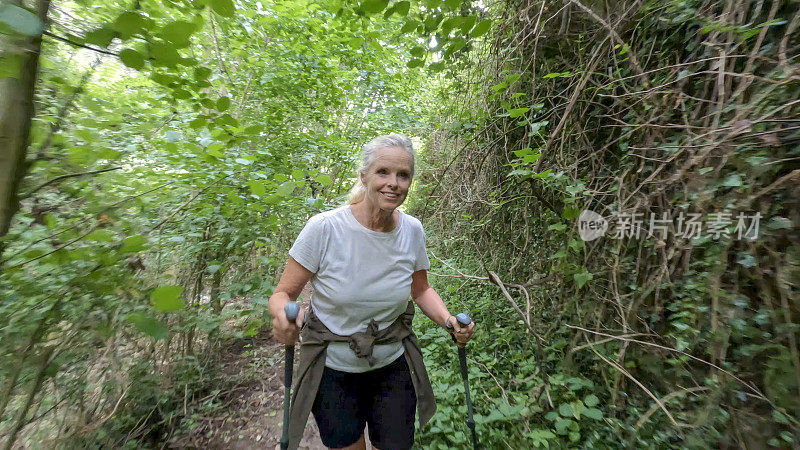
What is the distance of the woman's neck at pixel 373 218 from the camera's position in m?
1.54

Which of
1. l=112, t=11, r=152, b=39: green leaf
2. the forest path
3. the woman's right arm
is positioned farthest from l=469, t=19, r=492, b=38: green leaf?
the forest path

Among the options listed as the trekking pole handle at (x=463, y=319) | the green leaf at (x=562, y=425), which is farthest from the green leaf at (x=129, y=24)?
the green leaf at (x=562, y=425)

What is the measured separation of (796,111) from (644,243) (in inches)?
39.9

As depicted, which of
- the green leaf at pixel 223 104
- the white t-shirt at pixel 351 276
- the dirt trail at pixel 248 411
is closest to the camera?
the white t-shirt at pixel 351 276

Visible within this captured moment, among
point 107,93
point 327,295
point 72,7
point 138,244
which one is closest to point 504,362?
point 327,295

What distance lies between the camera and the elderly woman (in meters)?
1.45

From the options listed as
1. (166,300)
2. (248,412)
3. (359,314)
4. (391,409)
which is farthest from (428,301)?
(248,412)

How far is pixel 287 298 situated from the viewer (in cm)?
147

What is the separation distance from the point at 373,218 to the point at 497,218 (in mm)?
2558

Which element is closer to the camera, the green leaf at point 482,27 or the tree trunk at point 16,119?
the tree trunk at point 16,119

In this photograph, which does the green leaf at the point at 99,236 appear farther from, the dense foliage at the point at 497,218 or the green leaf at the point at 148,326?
the green leaf at the point at 148,326

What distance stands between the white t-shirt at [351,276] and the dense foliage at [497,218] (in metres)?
0.59

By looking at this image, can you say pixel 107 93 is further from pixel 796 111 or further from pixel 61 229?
pixel 796 111

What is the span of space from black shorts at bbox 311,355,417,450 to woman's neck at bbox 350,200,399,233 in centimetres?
76
